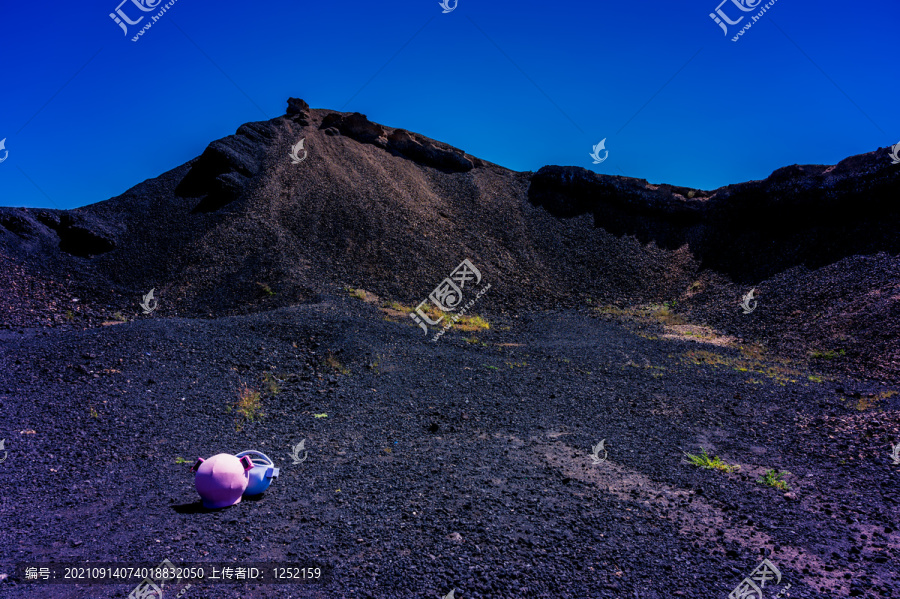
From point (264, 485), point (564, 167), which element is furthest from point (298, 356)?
point (564, 167)

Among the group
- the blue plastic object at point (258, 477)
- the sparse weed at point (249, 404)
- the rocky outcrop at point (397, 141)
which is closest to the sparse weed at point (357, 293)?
the sparse weed at point (249, 404)

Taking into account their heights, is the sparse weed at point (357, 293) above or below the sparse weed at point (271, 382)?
above

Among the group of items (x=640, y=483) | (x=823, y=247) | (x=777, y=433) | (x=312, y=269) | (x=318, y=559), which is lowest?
(x=318, y=559)

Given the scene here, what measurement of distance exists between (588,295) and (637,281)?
4.23 metres

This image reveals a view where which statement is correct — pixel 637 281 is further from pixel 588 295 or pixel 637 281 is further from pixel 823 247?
pixel 823 247

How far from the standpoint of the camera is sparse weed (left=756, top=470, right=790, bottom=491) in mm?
6402

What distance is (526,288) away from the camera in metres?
27.4

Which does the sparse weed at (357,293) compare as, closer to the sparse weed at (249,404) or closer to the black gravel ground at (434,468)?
the black gravel ground at (434,468)

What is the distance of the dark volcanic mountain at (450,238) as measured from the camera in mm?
19266

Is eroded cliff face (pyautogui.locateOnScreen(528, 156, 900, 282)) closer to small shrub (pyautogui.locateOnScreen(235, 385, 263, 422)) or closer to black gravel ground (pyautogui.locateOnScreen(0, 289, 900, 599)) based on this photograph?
black gravel ground (pyautogui.locateOnScreen(0, 289, 900, 599))

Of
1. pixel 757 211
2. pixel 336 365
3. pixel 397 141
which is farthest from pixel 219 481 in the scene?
pixel 397 141

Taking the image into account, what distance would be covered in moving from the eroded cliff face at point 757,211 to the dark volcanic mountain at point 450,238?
0.11 m

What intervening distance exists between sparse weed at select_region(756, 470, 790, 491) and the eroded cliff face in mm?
21328

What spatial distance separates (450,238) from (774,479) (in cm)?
2446
